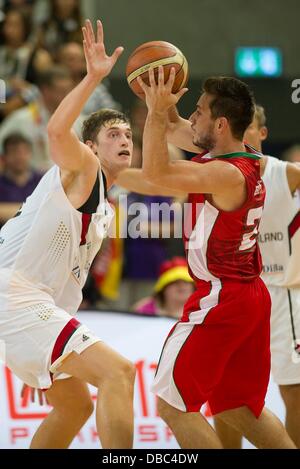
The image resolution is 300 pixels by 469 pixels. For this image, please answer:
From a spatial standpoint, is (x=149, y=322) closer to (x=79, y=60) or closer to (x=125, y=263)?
(x=125, y=263)

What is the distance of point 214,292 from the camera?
5219mm

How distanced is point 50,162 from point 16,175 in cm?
50

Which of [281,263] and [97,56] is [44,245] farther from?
[281,263]

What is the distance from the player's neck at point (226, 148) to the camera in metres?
5.24

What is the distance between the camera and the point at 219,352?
513 cm

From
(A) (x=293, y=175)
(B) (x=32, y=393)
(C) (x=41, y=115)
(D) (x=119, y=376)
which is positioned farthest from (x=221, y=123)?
(C) (x=41, y=115)

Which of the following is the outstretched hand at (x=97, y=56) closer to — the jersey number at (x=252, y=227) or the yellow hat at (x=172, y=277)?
the jersey number at (x=252, y=227)

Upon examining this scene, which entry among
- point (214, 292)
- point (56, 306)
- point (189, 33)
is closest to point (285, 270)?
point (214, 292)

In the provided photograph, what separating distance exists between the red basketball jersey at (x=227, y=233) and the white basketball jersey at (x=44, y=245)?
1.90ft

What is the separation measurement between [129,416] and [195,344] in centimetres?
55

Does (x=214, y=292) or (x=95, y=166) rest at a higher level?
(x=95, y=166)

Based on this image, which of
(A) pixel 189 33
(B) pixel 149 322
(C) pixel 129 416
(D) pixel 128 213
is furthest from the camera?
(A) pixel 189 33

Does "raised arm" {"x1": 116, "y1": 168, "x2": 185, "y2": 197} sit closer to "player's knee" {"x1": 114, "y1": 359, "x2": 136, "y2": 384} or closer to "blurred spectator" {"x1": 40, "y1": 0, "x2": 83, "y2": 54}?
"player's knee" {"x1": 114, "y1": 359, "x2": 136, "y2": 384}

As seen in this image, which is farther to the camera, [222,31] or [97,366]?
[222,31]
